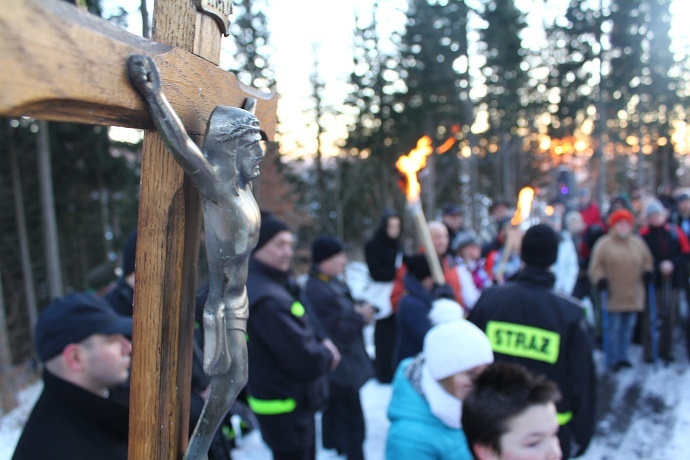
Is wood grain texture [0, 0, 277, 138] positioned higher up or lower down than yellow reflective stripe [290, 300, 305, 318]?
higher up

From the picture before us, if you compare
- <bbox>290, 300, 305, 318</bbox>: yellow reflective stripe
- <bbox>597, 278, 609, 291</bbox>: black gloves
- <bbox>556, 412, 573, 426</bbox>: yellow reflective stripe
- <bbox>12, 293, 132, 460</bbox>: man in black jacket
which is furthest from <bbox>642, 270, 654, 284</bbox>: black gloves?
<bbox>12, 293, 132, 460</bbox>: man in black jacket

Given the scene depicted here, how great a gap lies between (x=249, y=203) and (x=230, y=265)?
128mm

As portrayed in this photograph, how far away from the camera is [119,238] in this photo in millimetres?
13570

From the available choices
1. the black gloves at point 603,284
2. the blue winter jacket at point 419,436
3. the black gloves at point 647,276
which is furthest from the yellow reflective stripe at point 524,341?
the black gloves at point 647,276

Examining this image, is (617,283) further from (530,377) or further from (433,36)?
(433,36)

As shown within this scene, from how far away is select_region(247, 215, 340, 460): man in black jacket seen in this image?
3.30 meters

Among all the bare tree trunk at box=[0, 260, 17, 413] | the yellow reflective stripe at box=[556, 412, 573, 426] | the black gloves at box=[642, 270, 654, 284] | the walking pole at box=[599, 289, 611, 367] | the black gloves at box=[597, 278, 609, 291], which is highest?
the black gloves at box=[642, 270, 654, 284]

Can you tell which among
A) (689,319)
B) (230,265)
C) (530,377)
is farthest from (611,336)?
(230,265)

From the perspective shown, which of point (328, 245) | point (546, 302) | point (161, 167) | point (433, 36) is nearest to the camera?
point (161, 167)

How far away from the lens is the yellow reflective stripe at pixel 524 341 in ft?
10.9

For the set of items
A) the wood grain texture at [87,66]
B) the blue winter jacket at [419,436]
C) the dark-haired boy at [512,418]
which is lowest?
the blue winter jacket at [419,436]

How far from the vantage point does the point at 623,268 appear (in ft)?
23.0

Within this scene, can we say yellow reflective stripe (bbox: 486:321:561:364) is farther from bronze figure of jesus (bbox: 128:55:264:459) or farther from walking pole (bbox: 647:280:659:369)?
walking pole (bbox: 647:280:659:369)

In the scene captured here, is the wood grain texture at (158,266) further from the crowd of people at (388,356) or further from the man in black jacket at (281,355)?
the man in black jacket at (281,355)
